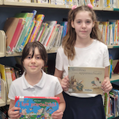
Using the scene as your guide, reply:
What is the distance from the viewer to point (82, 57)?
1380 mm

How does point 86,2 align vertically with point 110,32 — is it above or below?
above

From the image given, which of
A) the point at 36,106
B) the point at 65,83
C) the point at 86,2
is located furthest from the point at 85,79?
the point at 86,2

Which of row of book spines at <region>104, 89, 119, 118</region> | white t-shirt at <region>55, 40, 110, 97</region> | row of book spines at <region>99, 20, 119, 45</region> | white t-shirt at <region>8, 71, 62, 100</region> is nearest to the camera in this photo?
white t-shirt at <region>8, 71, 62, 100</region>

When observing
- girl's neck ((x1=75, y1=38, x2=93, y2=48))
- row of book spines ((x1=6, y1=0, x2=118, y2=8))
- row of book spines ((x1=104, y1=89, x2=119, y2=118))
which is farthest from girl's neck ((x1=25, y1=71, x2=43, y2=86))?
row of book spines ((x1=104, y1=89, x2=119, y2=118))

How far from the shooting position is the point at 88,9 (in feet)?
4.50

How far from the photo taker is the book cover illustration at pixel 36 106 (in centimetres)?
103

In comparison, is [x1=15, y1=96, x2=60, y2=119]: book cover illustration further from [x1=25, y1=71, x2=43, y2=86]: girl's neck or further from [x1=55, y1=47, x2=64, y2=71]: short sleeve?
[x1=55, y1=47, x2=64, y2=71]: short sleeve

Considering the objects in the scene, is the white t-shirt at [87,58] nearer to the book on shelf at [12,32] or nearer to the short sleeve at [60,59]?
the short sleeve at [60,59]

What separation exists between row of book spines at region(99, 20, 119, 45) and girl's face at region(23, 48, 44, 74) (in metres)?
0.98

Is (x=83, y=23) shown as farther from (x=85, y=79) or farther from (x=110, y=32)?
(x=110, y=32)

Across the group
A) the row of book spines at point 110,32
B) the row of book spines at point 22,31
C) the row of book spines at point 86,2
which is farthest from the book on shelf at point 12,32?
the row of book spines at point 110,32

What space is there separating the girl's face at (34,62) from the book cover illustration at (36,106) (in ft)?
0.60

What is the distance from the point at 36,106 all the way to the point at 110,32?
1279 mm

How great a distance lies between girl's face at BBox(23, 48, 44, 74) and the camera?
109cm
